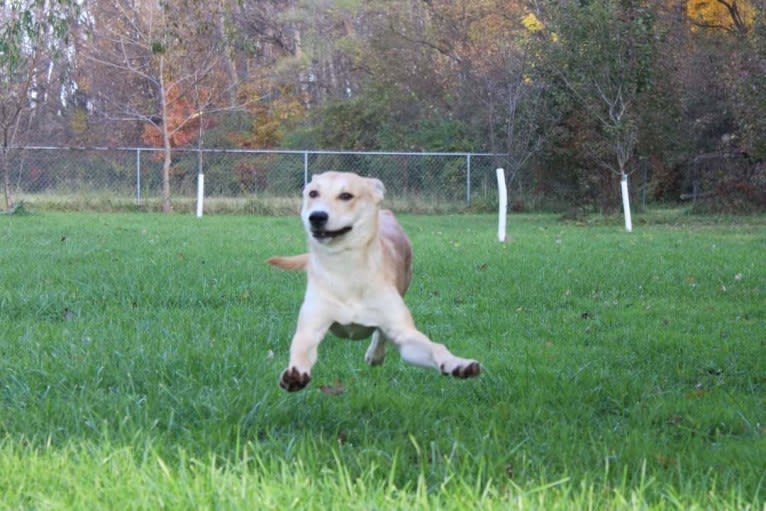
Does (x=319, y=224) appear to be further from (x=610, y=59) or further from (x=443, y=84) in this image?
(x=443, y=84)

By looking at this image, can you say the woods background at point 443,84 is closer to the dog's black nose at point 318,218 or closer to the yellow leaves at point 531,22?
the yellow leaves at point 531,22

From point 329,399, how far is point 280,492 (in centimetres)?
136

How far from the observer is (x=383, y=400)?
13.8ft

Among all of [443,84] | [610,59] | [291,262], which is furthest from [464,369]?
[443,84]

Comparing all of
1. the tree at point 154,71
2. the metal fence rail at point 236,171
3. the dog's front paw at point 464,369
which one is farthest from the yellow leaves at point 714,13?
the dog's front paw at point 464,369

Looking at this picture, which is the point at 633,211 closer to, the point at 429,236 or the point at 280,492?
the point at 429,236

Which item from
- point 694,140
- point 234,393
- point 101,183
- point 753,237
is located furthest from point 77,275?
point 694,140

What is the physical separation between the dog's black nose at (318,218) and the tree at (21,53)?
6.13 meters

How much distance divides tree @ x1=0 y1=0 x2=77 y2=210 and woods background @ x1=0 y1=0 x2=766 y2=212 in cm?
5

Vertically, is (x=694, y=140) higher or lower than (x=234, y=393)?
higher

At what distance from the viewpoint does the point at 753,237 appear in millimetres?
16484

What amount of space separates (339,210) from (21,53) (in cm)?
1402

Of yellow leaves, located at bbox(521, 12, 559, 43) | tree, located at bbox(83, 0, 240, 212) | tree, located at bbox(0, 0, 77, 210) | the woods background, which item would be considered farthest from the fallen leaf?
yellow leaves, located at bbox(521, 12, 559, 43)

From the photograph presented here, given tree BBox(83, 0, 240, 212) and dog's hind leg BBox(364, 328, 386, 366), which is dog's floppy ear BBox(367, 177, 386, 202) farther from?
tree BBox(83, 0, 240, 212)
